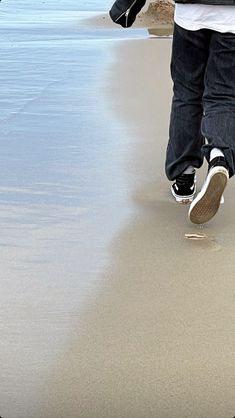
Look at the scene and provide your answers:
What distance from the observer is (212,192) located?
350 cm

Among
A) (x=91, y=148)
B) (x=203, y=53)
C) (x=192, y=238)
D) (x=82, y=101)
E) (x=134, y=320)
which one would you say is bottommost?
(x=82, y=101)

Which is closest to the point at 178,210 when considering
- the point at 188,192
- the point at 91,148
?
the point at 188,192

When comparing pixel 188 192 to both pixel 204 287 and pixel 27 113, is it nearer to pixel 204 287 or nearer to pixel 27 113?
pixel 204 287

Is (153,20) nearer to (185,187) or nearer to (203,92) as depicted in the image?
(185,187)

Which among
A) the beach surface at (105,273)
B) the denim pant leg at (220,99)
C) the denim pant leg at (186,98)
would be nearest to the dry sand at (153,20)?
the beach surface at (105,273)

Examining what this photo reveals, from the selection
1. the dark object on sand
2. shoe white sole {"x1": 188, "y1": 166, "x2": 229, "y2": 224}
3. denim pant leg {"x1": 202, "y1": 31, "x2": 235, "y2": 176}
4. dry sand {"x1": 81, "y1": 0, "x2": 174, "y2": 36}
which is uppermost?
the dark object on sand

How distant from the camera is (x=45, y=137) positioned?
16.7ft

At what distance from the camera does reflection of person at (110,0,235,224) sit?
11.7ft

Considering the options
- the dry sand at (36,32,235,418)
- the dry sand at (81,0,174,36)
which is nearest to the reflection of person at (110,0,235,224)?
the dry sand at (36,32,235,418)

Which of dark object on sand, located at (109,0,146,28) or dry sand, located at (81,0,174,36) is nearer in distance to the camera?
dark object on sand, located at (109,0,146,28)

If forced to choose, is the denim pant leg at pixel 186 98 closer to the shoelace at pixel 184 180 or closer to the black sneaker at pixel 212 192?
the shoelace at pixel 184 180

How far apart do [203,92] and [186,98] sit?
0.09 metres

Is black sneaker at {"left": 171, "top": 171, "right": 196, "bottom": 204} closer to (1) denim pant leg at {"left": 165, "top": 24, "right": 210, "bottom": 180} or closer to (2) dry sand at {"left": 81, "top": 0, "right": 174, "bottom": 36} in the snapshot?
(1) denim pant leg at {"left": 165, "top": 24, "right": 210, "bottom": 180}

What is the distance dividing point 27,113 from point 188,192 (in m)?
1.88
